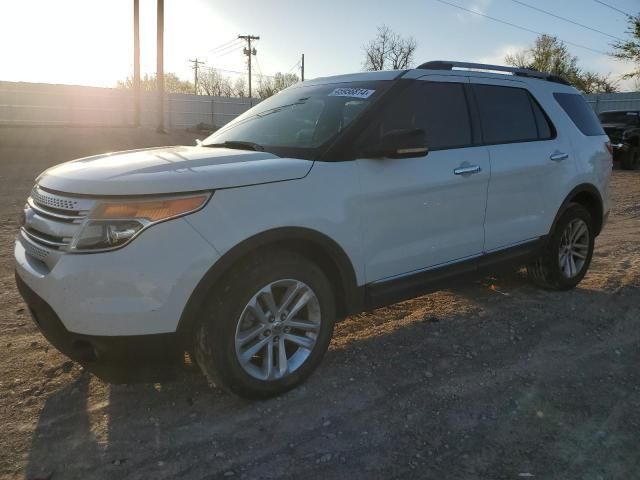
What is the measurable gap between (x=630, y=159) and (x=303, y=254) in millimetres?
19250

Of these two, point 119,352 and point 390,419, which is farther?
point 390,419

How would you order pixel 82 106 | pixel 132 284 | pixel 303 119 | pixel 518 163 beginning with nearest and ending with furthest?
pixel 132 284, pixel 303 119, pixel 518 163, pixel 82 106

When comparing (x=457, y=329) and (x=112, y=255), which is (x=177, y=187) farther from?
(x=457, y=329)

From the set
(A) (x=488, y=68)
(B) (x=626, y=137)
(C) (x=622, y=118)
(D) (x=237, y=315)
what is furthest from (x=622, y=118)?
(D) (x=237, y=315)

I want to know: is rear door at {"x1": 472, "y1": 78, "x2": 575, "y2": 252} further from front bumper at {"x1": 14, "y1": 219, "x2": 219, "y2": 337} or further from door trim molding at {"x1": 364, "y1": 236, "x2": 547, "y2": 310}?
front bumper at {"x1": 14, "y1": 219, "x2": 219, "y2": 337}

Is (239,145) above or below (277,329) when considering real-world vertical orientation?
above

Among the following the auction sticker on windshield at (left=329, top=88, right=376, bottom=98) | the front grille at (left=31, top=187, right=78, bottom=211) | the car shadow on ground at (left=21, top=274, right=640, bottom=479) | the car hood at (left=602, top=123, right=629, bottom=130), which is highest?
the car hood at (left=602, top=123, right=629, bottom=130)

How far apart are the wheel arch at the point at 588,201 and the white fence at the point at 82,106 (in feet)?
83.2

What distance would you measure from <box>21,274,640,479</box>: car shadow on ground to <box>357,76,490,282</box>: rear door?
70 centimetres

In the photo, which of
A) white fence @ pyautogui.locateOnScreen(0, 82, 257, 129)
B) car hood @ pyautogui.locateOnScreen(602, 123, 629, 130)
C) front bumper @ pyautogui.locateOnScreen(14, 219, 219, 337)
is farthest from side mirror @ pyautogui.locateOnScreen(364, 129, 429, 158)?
white fence @ pyautogui.locateOnScreen(0, 82, 257, 129)

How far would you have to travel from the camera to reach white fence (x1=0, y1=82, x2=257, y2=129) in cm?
2567

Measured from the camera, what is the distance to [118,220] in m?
2.59

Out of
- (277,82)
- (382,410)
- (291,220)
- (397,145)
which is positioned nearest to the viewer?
(291,220)

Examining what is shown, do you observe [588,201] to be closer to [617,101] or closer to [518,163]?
[518,163]
